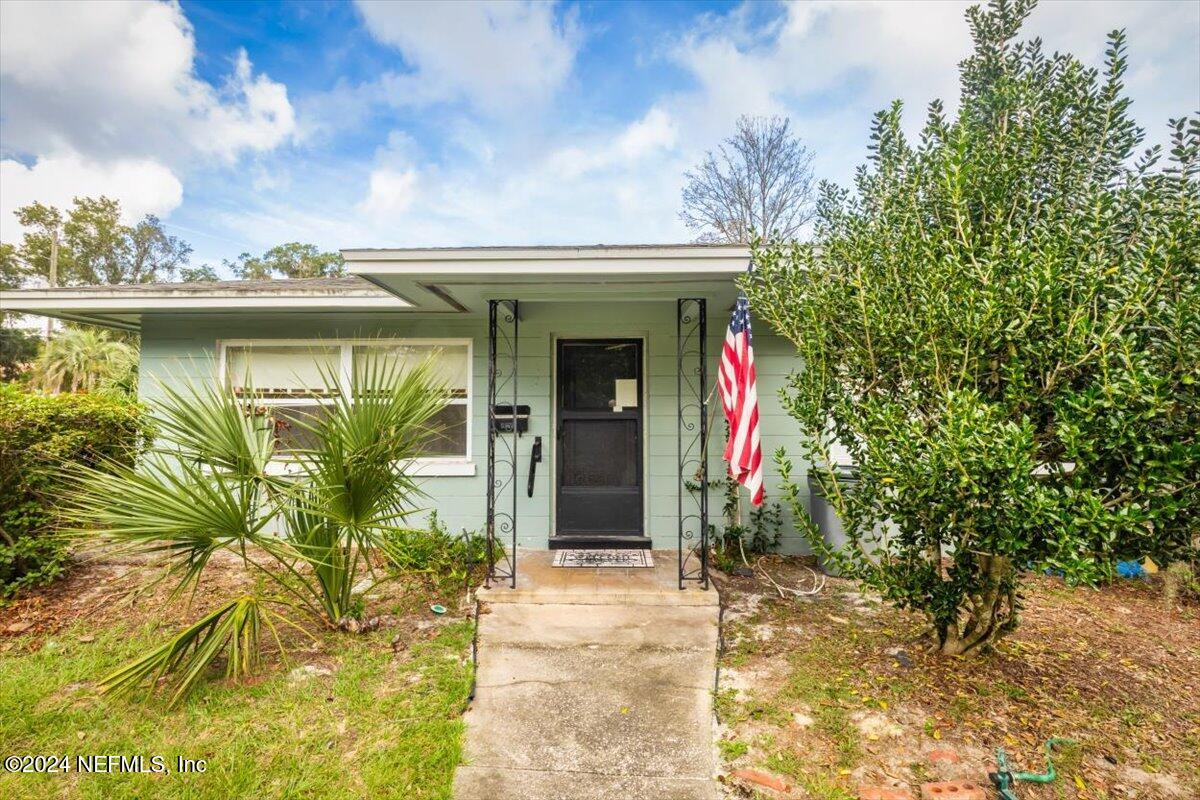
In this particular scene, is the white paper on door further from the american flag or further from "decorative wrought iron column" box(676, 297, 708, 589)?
the american flag

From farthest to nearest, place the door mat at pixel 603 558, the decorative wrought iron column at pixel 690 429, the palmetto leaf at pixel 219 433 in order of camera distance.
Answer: the decorative wrought iron column at pixel 690 429 < the door mat at pixel 603 558 < the palmetto leaf at pixel 219 433

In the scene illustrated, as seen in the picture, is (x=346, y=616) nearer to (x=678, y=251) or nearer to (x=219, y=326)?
(x=678, y=251)

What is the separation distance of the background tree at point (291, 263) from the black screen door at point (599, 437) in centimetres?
2872

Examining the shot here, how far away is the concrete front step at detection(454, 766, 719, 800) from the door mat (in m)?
2.31

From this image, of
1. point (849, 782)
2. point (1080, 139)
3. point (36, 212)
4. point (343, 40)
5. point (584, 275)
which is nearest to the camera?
point (849, 782)

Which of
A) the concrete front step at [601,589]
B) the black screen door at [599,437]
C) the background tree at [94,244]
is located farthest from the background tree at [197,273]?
the concrete front step at [601,589]

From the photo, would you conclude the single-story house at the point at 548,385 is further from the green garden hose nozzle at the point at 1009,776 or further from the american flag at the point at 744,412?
the green garden hose nozzle at the point at 1009,776

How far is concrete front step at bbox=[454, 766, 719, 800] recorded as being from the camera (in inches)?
84.7

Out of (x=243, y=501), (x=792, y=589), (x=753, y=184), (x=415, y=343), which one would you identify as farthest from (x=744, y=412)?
(x=753, y=184)

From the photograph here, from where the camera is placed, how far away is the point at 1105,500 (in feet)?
7.61

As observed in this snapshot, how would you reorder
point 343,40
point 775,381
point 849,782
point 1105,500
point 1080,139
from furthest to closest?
1. point 343,40
2. point 775,381
3. point 1080,139
4. point 1105,500
5. point 849,782

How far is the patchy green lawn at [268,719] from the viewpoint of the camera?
2184 mm

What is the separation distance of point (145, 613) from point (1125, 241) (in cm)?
622

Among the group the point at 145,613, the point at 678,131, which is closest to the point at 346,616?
the point at 145,613
